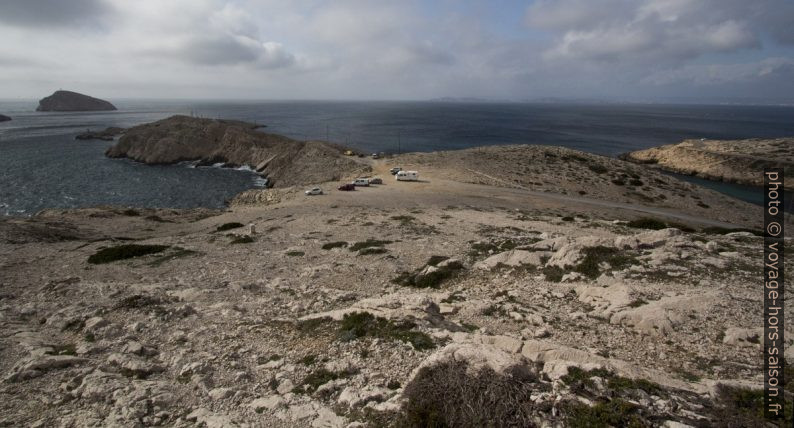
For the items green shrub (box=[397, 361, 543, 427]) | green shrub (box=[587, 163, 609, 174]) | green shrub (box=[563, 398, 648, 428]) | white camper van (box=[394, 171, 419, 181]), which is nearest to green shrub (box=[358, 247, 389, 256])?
green shrub (box=[397, 361, 543, 427])

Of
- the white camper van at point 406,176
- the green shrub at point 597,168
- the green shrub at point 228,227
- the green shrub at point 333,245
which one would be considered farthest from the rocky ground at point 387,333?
the green shrub at point 597,168

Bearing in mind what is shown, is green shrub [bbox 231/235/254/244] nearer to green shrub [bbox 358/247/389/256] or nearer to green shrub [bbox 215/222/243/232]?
green shrub [bbox 215/222/243/232]

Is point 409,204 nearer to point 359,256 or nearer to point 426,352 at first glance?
point 359,256

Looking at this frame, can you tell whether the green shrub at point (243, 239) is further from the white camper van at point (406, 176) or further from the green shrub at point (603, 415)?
the white camper van at point (406, 176)

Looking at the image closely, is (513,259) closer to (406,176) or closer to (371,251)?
(371,251)

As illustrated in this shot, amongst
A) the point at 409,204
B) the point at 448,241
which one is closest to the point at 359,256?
the point at 448,241

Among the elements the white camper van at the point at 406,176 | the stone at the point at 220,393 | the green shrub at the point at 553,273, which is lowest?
the stone at the point at 220,393

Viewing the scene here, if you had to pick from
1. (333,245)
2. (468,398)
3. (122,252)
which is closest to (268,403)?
(468,398)
